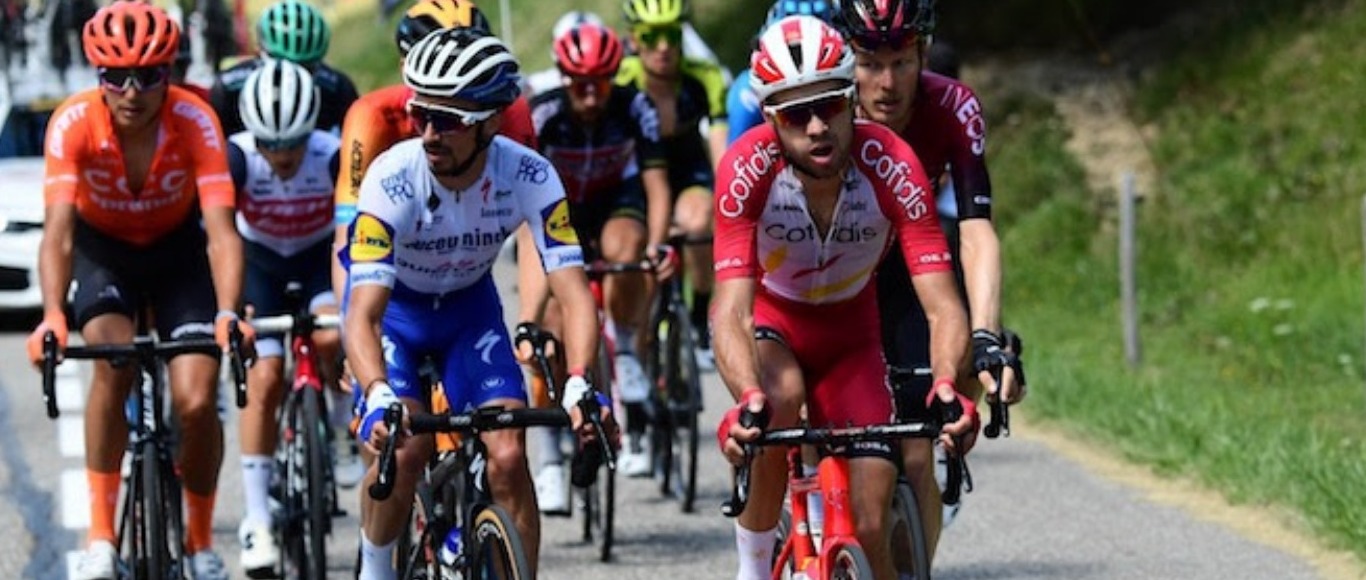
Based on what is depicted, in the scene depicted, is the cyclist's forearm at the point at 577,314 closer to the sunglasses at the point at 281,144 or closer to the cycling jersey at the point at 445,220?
the cycling jersey at the point at 445,220

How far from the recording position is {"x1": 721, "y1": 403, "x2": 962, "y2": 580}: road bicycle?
6660 mm

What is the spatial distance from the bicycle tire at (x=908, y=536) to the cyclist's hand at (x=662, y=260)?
4056mm

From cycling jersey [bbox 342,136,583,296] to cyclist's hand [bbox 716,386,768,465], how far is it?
0.96 meters

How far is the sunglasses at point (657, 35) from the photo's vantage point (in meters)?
12.1

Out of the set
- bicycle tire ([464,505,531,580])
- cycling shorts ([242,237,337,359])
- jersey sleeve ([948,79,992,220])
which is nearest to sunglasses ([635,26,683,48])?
cycling shorts ([242,237,337,359])

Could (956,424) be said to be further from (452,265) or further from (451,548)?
(452,265)

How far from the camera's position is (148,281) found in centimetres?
929

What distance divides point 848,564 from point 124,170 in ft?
10.9

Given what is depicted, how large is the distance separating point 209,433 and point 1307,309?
305 inches

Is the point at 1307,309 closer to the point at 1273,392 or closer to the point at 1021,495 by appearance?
the point at 1273,392

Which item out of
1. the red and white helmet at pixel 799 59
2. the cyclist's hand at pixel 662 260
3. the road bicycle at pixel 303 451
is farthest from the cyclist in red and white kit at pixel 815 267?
the cyclist's hand at pixel 662 260

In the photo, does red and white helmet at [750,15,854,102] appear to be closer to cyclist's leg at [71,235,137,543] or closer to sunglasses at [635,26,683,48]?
cyclist's leg at [71,235,137,543]

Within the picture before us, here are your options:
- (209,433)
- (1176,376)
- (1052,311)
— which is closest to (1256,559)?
(209,433)

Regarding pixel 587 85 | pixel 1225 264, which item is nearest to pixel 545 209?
pixel 587 85
